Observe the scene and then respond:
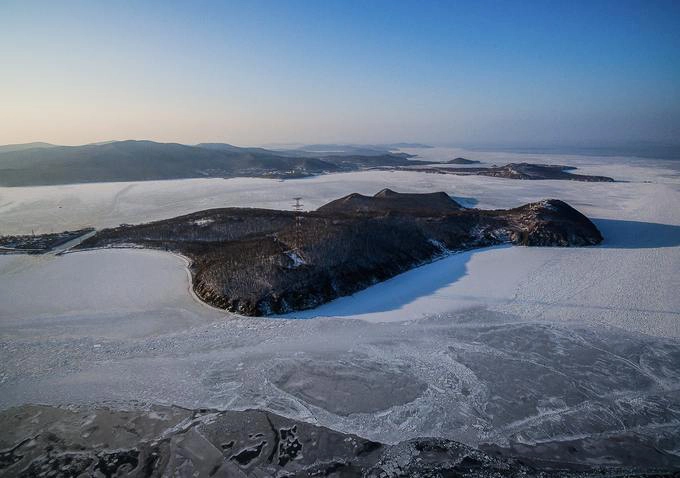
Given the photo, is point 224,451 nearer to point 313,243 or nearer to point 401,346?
point 401,346

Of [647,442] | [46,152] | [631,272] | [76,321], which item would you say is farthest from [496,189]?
[46,152]

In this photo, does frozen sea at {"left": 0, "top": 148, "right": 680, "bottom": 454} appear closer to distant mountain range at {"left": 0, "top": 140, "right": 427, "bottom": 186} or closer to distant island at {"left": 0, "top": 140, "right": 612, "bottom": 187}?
distant island at {"left": 0, "top": 140, "right": 612, "bottom": 187}

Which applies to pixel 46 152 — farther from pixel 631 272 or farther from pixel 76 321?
pixel 631 272

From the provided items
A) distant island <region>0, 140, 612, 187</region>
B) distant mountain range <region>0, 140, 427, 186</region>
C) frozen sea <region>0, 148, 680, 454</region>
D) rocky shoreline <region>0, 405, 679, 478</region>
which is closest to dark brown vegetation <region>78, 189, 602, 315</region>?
frozen sea <region>0, 148, 680, 454</region>

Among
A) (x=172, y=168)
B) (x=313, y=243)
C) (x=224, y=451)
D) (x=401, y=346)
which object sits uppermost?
(x=172, y=168)

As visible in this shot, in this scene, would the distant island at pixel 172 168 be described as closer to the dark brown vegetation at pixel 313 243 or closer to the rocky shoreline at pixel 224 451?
the dark brown vegetation at pixel 313 243

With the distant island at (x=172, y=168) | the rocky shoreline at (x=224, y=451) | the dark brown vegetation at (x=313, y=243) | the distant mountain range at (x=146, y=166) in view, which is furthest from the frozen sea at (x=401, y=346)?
the distant mountain range at (x=146, y=166)

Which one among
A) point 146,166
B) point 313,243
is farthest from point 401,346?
point 146,166
